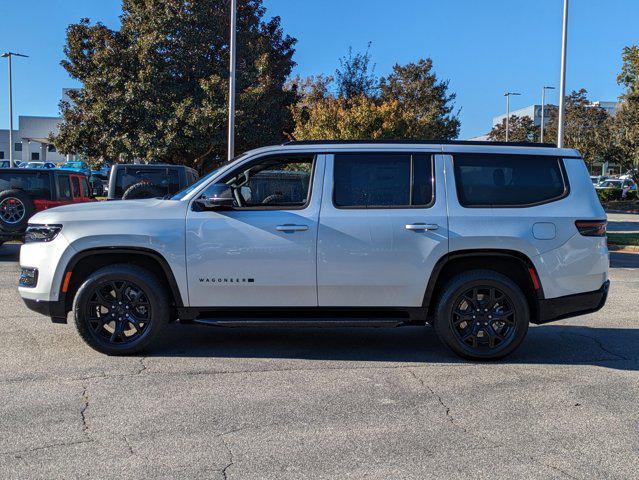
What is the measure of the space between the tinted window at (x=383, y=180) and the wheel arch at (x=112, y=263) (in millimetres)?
1714

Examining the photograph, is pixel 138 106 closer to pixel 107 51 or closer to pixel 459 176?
pixel 107 51

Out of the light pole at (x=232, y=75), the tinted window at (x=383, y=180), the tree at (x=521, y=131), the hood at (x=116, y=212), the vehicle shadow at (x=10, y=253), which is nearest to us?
the hood at (x=116, y=212)

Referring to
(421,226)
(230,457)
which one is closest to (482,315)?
(421,226)

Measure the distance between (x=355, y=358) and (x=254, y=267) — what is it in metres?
1.34

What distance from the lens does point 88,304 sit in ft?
19.5

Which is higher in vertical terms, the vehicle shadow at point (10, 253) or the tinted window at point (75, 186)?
the tinted window at point (75, 186)

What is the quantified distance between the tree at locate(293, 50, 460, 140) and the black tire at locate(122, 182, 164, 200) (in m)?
9.33

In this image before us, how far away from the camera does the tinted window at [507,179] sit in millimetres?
6031

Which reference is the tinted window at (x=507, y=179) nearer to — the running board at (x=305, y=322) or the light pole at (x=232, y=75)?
the running board at (x=305, y=322)

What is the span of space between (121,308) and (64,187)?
866 cm

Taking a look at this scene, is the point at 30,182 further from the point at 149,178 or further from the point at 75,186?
the point at 149,178

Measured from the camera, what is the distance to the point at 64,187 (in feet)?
44.9

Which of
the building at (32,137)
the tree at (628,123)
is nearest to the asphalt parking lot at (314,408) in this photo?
the tree at (628,123)

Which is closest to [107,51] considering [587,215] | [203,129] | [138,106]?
[138,106]
